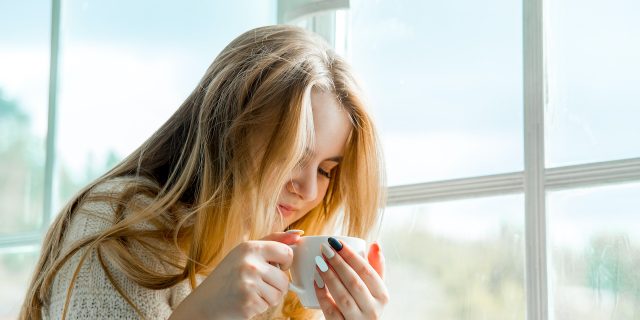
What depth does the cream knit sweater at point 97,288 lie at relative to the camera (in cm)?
128

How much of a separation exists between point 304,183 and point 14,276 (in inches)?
53.1

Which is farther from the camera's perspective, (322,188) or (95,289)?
(322,188)

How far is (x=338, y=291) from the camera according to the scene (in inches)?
49.8

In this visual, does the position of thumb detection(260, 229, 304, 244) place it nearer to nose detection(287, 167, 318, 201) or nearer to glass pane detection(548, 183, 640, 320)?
nose detection(287, 167, 318, 201)

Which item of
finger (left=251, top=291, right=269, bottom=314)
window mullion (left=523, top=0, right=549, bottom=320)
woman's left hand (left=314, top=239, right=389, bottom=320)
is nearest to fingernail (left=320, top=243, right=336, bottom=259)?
woman's left hand (left=314, top=239, right=389, bottom=320)

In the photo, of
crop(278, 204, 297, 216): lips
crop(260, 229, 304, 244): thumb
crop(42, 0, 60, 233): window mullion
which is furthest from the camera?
crop(42, 0, 60, 233): window mullion

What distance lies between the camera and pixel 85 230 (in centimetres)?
135

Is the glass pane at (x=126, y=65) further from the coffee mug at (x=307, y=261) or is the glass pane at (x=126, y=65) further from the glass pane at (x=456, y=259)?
→ the coffee mug at (x=307, y=261)

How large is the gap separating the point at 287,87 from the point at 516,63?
426mm

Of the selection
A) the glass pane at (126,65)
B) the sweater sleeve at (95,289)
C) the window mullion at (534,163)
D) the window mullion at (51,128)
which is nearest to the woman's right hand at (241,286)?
the sweater sleeve at (95,289)

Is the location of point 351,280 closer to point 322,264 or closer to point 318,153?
point 322,264

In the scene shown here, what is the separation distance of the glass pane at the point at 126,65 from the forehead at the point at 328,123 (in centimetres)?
62

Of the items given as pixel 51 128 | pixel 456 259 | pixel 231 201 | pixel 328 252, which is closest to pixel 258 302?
pixel 328 252

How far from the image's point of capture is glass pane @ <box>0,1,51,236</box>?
2.48m
